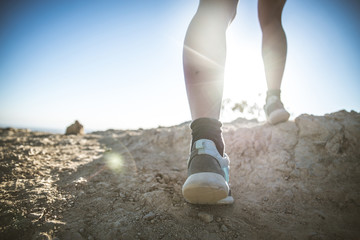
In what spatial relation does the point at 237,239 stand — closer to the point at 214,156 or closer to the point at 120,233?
the point at 214,156

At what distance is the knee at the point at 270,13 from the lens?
209cm

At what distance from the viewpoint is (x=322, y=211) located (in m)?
1.21

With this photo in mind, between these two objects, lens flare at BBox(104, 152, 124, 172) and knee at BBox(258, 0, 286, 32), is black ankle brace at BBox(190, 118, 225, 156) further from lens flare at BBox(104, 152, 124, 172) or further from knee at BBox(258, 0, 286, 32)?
knee at BBox(258, 0, 286, 32)

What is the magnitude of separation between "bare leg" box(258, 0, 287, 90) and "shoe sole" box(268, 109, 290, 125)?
38cm

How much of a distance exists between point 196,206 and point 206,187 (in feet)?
1.08

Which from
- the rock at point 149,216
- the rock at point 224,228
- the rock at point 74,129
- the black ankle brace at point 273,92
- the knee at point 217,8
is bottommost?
the rock at point 224,228

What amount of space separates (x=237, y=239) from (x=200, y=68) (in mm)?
1207

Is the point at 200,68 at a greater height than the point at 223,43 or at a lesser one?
lesser

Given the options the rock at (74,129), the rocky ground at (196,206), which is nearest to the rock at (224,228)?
the rocky ground at (196,206)

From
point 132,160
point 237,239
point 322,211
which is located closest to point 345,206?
point 322,211

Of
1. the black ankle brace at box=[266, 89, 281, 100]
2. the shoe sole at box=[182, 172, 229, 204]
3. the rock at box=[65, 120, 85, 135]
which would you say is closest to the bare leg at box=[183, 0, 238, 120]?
the shoe sole at box=[182, 172, 229, 204]

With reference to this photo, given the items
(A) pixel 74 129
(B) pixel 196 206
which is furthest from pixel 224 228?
(A) pixel 74 129

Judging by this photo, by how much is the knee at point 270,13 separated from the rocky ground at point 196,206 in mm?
1346

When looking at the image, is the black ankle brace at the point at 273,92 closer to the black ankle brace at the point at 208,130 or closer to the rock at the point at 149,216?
the black ankle brace at the point at 208,130
